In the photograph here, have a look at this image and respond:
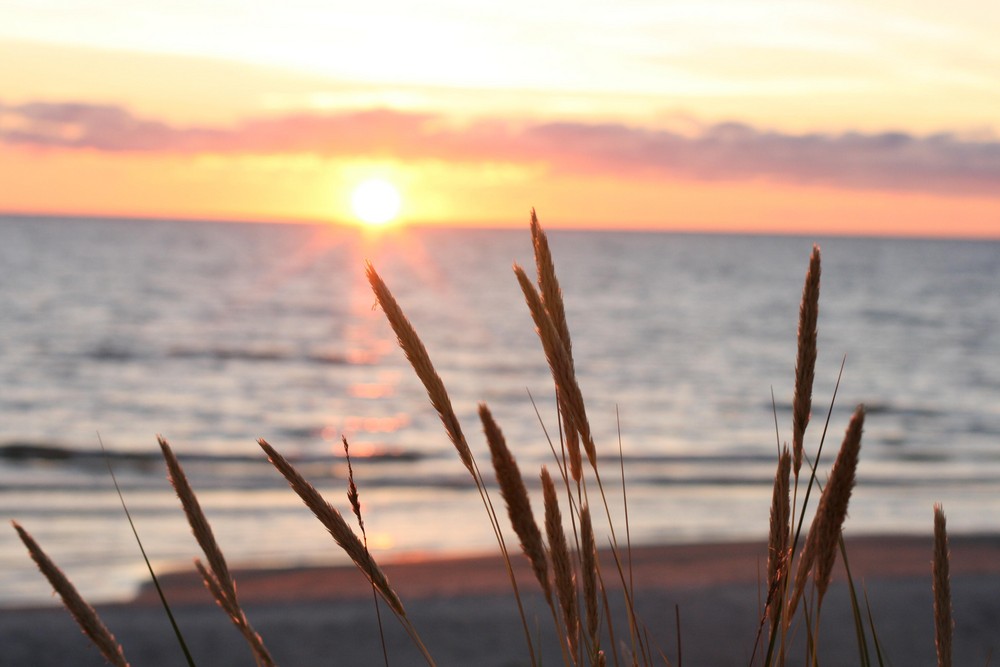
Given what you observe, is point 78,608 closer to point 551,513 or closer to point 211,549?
point 211,549

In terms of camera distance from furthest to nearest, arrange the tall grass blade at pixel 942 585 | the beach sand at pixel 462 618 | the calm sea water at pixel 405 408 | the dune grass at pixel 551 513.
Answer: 1. the calm sea water at pixel 405 408
2. the beach sand at pixel 462 618
3. the tall grass blade at pixel 942 585
4. the dune grass at pixel 551 513

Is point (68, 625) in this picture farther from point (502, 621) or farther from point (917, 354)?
point (917, 354)

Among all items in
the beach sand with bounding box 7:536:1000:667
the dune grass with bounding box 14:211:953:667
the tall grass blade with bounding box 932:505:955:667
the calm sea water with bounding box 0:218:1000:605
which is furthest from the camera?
the calm sea water with bounding box 0:218:1000:605

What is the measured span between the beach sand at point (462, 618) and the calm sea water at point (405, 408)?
0.96 meters

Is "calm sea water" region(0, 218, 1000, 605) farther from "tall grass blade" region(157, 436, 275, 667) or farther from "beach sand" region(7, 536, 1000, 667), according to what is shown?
"tall grass blade" region(157, 436, 275, 667)

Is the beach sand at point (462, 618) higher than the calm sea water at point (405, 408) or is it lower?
lower

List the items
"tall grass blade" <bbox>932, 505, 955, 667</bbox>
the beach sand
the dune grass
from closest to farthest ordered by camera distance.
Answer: the dune grass < "tall grass blade" <bbox>932, 505, 955, 667</bbox> < the beach sand

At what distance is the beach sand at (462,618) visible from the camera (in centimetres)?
671

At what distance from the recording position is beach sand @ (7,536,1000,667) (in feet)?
22.0

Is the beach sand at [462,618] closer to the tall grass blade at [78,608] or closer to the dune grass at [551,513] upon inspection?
the dune grass at [551,513]

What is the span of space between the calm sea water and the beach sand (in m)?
0.96

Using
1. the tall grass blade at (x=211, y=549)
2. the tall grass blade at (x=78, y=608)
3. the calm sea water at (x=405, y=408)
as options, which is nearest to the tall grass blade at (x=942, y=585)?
the tall grass blade at (x=211, y=549)

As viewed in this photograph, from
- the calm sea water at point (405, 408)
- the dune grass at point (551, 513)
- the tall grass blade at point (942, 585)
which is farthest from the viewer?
the calm sea water at point (405, 408)

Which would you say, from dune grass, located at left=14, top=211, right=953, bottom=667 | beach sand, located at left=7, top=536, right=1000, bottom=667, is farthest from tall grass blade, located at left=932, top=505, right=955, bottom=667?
beach sand, located at left=7, top=536, right=1000, bottom=667
